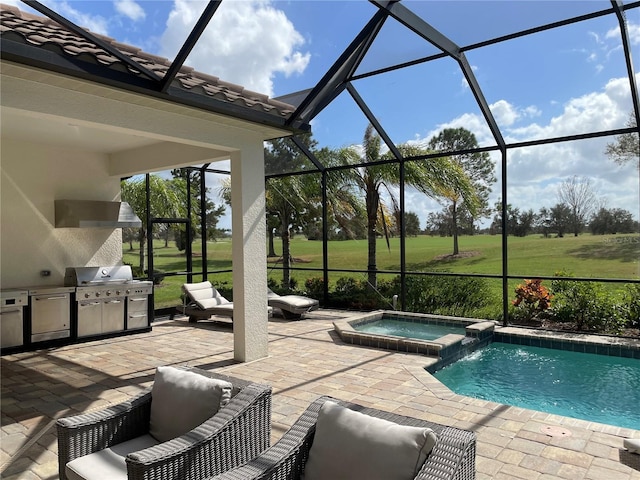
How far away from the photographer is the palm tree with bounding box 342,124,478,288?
1180 cm

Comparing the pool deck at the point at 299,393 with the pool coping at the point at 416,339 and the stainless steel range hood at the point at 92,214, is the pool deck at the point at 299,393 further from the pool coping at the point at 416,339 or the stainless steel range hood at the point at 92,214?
the stainless steel range hood at the point at 92,214

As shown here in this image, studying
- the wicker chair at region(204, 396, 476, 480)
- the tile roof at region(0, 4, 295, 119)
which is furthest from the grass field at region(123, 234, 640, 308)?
the wicker chair at region(204, 396, 476, 480)

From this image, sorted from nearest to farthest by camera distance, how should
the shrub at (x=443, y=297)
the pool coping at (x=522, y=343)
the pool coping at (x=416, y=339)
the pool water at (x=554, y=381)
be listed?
the pool water at (x=554, y=381), the pool coping at (x=522, y=343), the pool coping at (x=416, y=339), the shrub at (x=443, y=297)

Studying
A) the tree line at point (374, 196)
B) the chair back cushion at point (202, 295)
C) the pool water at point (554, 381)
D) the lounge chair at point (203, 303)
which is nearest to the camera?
the pool water at point (554, 381)

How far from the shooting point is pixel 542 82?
20.9 m

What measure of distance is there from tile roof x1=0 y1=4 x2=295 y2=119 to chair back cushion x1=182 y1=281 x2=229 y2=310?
4661mm

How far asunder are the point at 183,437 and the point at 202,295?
281 inches

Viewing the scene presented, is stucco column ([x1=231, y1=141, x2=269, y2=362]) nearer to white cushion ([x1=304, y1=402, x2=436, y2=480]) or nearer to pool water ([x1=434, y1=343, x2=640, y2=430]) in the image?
pool water ([x1=434, y1=343, x2=640, y2=430])

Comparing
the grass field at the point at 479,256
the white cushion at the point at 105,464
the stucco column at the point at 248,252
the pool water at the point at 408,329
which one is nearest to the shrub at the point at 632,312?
the pool water at the point at 408,329

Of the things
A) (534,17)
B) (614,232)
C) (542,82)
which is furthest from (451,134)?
(534,17)

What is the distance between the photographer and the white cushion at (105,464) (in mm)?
2602

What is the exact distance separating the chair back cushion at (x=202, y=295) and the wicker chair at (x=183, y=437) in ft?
20.7

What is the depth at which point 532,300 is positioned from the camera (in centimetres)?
927

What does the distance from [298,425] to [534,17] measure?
6.38 metres
